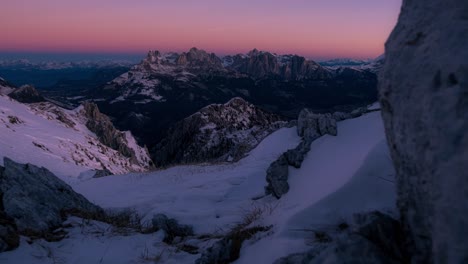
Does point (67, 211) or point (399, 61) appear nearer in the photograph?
point (399, 61)

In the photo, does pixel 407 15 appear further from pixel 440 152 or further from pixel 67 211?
pixel 67 211

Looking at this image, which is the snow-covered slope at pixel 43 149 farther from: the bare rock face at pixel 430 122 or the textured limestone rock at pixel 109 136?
the bare rock face at pixel 430 122

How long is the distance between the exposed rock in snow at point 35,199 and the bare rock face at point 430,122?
6.08 meters

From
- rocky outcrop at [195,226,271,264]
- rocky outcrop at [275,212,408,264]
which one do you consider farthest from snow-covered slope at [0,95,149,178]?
rocky outcrop at [275,212,408,264]

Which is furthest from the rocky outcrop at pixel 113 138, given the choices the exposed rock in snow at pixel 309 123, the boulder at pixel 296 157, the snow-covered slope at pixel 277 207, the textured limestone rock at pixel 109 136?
the boulder at pixel 296 157

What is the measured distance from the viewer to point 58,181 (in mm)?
9625

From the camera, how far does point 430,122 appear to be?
2.63m

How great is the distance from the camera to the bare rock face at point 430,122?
7.61 feet

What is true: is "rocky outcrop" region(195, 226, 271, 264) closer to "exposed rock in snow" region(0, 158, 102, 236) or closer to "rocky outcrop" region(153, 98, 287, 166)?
"exposed rock in snow" region(0, 158, 102, 236)

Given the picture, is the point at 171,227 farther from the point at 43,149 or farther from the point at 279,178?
the point at 43,149

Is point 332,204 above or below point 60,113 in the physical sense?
above

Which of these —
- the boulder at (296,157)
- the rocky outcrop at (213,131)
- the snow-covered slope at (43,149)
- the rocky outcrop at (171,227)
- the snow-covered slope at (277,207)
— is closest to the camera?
the snow-covered slope at (277,207)

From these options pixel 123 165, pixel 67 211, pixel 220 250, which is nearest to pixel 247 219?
pixel 220 250

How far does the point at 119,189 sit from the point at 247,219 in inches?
352
